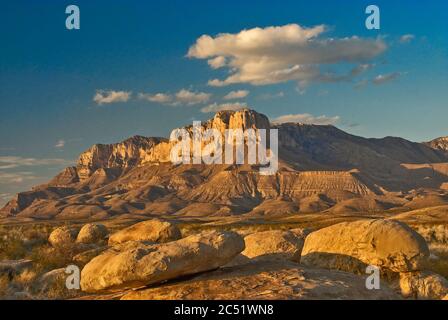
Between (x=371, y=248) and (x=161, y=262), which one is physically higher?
(x=161, y=262)

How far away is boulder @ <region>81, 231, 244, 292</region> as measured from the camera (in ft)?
45.7

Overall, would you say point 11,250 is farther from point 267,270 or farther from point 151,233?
point 267,270

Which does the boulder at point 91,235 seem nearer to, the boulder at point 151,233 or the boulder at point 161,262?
the boulder at point 151,233

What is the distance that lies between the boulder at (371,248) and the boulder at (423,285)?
1.09 feet

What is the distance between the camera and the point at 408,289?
679 inches

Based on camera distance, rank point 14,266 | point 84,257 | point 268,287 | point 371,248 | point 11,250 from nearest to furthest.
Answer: point 268,287
point 371,248
point 14,266
point 84,257
point 11,250

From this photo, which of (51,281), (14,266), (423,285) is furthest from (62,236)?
(423,285)

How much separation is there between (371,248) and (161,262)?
8.10 m

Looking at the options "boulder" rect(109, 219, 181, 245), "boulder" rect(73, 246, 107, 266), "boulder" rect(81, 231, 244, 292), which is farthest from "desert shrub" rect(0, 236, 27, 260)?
"boulder" rect(81, 231, 244, 292)

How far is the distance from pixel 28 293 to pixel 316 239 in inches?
459

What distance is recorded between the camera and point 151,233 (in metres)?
34.3
